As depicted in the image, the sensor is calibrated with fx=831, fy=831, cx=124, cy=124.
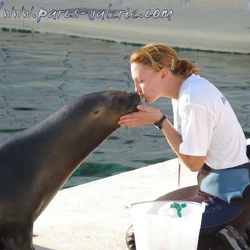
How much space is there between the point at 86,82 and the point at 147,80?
8.48m

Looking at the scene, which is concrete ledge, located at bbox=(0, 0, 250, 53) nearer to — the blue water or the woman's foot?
the blue water

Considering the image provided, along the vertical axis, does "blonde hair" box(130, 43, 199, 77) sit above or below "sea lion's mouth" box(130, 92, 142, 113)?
above

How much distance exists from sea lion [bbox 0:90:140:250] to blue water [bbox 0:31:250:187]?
3.03 m

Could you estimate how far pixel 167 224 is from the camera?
348cm

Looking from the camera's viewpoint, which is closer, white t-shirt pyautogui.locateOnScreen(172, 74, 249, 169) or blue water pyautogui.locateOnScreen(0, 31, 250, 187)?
white t-shirt pyautogui.locateOnScreen(172, 74, 249, 169)

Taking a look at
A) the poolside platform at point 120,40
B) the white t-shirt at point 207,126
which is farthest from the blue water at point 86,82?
the white t-shirt at point 207,126

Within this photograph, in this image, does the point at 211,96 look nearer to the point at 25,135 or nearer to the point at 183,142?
the point at 183,142

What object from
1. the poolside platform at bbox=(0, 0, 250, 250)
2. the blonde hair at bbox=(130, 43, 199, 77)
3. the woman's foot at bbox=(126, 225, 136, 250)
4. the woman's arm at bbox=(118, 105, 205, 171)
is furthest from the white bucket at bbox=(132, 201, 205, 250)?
the blonde hair at bbox=(130, 43, 199, 77)

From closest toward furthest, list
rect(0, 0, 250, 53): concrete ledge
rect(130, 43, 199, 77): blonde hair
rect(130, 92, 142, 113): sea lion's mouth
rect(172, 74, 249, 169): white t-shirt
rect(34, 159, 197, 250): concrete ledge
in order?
rect(172, 74, 249, 169): white t-shirt → rect(130, 43, 199, 77): blonde hair → rect(130, 92, 142, 113): sea lion's mouth → rect(34, 159, 197, 250): concrete ledge → rect(0, 0, 250, 53): concrete ledge

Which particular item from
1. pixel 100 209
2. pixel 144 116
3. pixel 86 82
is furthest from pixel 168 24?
pixel 144 116

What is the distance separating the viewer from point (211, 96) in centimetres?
372

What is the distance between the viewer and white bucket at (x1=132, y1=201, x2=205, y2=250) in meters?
3.49

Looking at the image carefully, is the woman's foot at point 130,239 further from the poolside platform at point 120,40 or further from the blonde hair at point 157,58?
the blonde hair at point 157,58

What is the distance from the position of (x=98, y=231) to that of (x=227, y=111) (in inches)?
41.5
